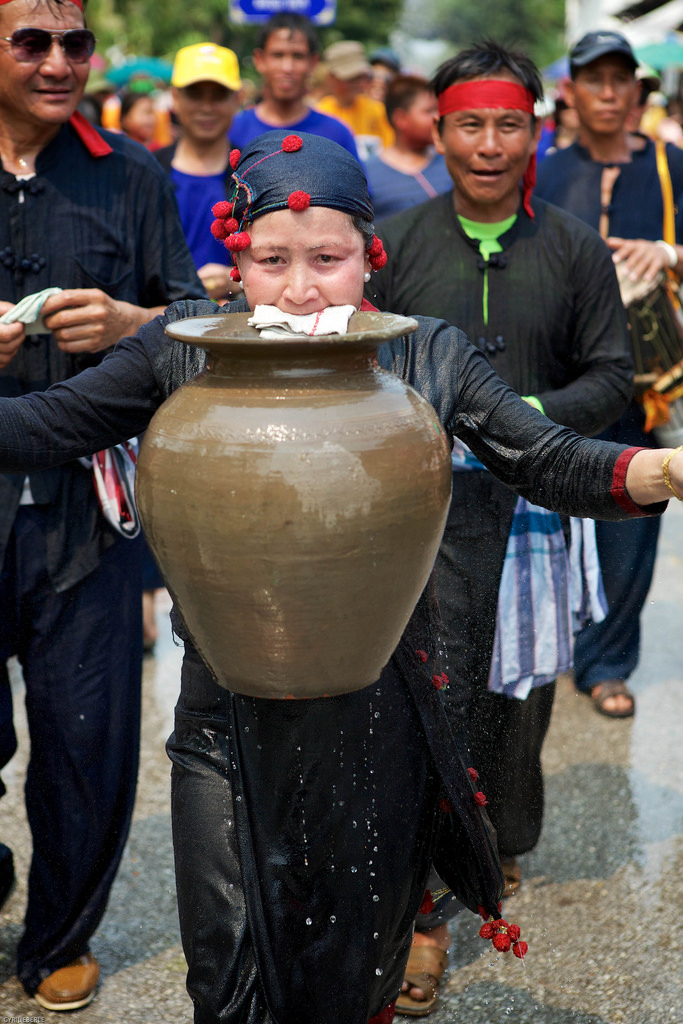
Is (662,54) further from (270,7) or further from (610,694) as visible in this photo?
(610,694)

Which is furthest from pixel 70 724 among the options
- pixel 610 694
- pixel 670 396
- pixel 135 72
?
pixel 135 72

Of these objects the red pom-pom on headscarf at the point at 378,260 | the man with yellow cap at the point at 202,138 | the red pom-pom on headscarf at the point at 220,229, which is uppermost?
the red pom-pom on headscarf at the point at 220,229

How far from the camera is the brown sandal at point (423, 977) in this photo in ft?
10.2

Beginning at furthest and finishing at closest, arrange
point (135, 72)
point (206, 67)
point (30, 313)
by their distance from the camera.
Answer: point (135, 72) < point (206, 67) < point (30, 313)

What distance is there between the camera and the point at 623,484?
2.18 m

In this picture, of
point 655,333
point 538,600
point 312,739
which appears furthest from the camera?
point 655,333

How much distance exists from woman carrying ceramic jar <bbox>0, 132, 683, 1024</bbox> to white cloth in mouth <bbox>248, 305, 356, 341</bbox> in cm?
5

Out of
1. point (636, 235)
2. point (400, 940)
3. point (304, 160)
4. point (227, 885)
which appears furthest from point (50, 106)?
point (636, 235)

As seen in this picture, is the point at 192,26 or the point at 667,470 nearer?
the point at 667,470

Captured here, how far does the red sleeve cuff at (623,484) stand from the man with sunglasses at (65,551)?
1386 mm

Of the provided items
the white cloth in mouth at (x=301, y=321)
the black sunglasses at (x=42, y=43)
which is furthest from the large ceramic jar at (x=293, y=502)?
the black sunglasses at (x=42, y=43)

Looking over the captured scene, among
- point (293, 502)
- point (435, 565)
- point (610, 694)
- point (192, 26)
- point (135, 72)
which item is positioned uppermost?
point (293, 502)

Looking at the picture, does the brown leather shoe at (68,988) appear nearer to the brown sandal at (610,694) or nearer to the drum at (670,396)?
the brown sandal at (610,694)

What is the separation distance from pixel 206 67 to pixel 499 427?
14.7ft
